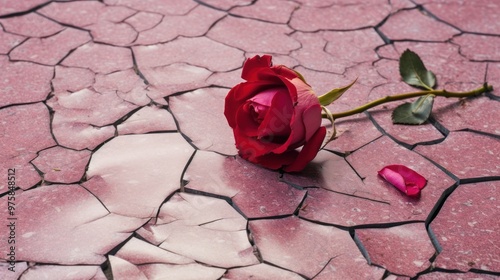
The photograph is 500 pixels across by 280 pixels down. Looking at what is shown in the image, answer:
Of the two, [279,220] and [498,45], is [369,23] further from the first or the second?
[279,220]

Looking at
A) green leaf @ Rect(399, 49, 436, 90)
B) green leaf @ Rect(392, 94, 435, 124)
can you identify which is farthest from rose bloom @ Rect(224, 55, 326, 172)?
green leaf @ Rect(399, 49, 436, 90)

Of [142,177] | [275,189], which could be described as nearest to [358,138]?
[275,189]

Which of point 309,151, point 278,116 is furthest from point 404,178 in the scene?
point 278,116

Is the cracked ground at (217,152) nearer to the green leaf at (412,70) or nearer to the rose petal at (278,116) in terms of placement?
the green leaf at (412,70)

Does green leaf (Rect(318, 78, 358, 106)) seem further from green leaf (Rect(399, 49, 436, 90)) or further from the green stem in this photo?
green leaf (Rect(399, 49, 436, 90))

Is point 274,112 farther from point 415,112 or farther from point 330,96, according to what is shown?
point 415,112

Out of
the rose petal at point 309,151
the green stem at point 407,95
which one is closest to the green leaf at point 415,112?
the green stem at point 407,95
